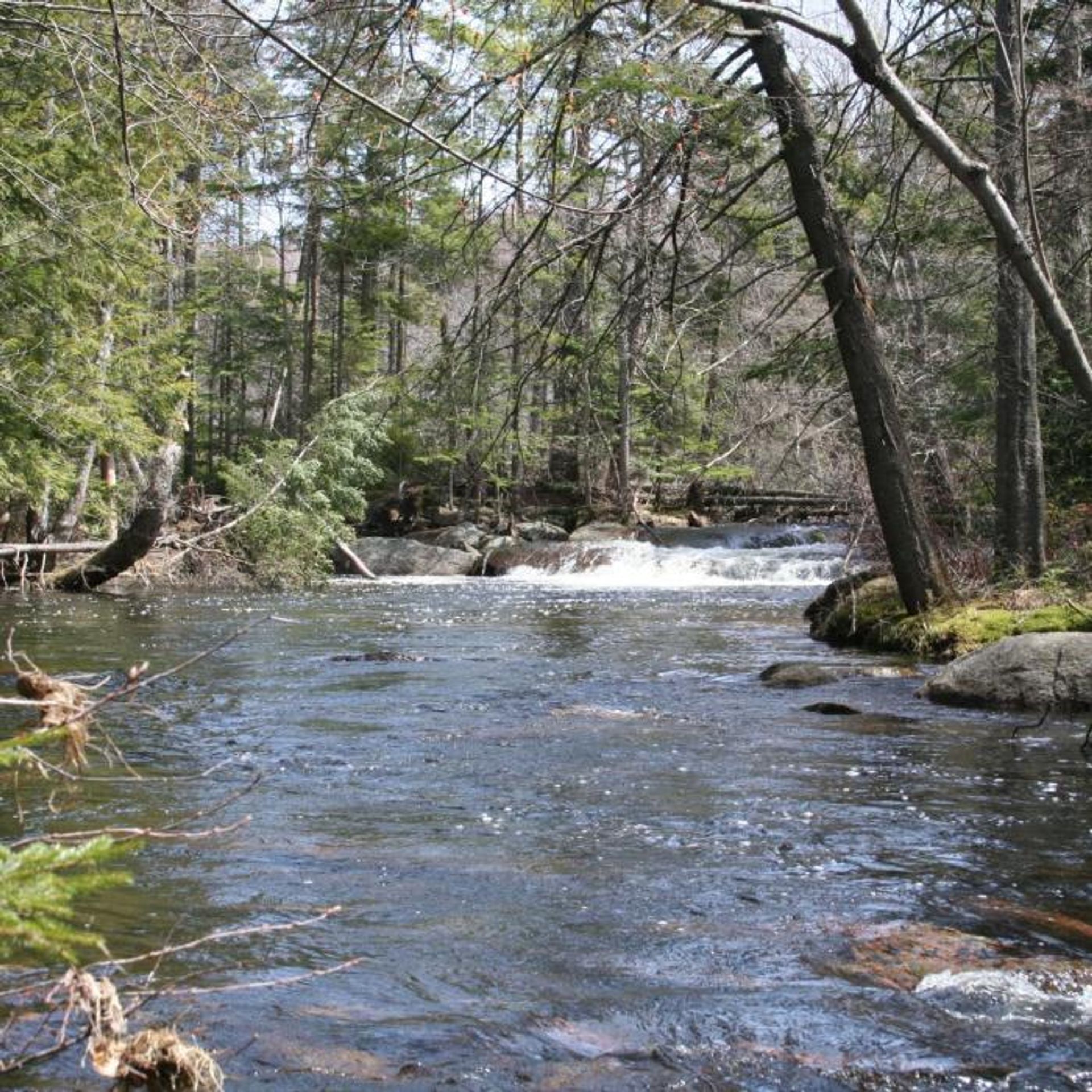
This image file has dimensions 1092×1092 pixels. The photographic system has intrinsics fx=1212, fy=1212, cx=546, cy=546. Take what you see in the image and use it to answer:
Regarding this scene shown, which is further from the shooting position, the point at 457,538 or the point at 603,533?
the point at 603,533

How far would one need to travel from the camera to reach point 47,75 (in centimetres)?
1064

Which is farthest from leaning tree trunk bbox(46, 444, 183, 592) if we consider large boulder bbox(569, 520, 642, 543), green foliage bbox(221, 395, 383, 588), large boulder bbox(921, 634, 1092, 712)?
large boulder bbox(569, 520, 642, 543)

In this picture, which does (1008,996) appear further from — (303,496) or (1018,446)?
(303,496)

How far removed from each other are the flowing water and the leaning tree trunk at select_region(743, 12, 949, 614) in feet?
6.10

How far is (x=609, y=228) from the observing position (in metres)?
5.65

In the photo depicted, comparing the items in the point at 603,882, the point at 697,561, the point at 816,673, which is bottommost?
the point at 603,882

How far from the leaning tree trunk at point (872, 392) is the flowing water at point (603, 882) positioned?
1860 millimetres

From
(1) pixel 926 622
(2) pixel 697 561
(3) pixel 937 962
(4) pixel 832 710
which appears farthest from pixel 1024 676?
(2) pixel 697 561

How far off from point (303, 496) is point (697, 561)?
784 cm

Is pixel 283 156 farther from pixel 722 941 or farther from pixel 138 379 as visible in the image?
pixel 138 379

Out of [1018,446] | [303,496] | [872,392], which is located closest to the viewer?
[872,392]

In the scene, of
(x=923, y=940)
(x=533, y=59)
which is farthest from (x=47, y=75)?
(x=923, y=940)

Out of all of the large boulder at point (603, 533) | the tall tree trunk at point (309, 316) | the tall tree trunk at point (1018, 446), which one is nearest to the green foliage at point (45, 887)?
the tall tree trunk at point (1018, 446)

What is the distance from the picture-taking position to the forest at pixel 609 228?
4.98 m
